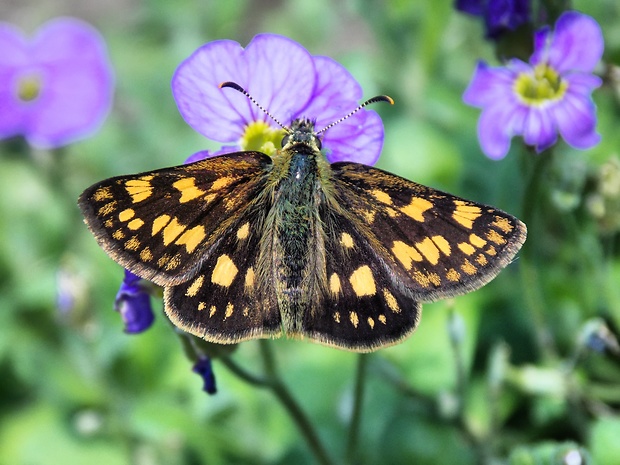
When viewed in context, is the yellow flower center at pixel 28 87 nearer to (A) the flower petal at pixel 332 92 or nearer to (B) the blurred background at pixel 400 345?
(B) the blurred background at pixel 400 345

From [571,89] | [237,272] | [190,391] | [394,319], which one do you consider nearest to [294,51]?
[237,272]

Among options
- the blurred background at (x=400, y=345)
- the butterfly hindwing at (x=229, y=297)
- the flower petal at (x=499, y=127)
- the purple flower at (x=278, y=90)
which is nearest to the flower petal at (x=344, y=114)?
the purple flower at (x=278, y=90)

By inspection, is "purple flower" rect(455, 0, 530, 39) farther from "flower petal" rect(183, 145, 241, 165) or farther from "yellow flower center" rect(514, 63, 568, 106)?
"flower petal" rect(183, 145, 241, 165)

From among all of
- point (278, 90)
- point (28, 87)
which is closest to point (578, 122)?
point (278, 90)

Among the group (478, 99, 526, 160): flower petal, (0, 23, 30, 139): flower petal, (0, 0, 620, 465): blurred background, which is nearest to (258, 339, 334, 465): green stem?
(0, 0, 620, 465): blurred background

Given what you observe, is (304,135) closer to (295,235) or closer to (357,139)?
(357,139)

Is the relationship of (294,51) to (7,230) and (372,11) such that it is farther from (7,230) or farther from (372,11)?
(7,230)
